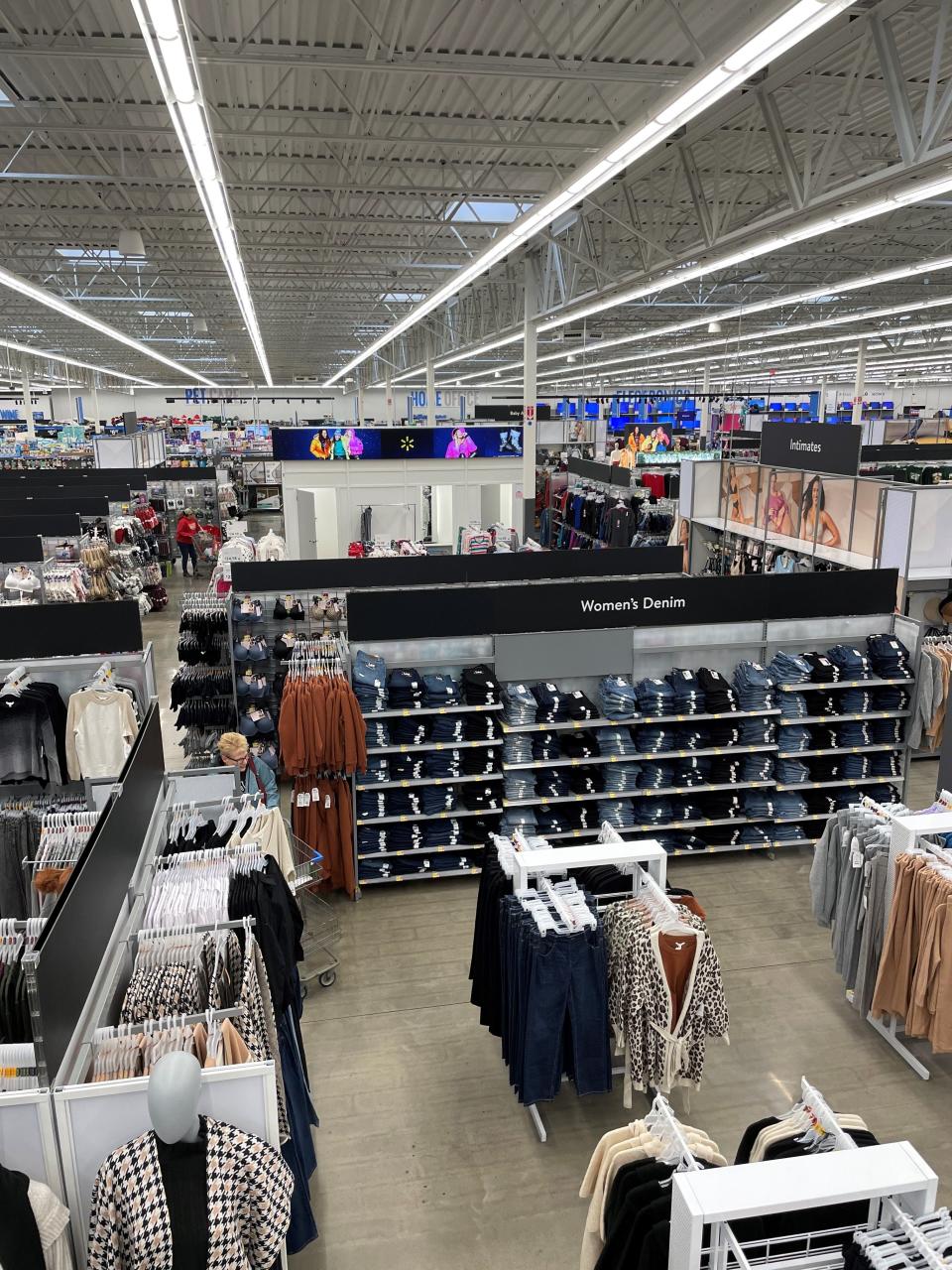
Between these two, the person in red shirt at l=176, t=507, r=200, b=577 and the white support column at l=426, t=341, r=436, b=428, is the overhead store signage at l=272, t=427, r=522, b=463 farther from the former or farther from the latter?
the white support column at l=426, t=341, r=436, b=428

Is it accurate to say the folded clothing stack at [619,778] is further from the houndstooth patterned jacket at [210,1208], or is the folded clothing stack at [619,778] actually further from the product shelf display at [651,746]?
the houndstooth patterned jacket at [210,1208]

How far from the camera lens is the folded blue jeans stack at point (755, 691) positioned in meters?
7.58

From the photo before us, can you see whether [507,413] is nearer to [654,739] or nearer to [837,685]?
[837,685]

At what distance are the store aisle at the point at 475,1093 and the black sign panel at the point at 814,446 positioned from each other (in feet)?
21.9

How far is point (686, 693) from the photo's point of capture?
7.45 m

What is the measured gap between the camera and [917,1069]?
525 centimetres

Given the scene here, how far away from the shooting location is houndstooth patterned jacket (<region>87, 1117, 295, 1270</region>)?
2.77 m

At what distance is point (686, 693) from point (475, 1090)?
355 cm

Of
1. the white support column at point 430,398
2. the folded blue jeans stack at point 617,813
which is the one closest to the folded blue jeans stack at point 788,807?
the folded blue jeans stack at point 617,813

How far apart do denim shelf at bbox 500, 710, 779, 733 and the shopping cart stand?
1824 mm

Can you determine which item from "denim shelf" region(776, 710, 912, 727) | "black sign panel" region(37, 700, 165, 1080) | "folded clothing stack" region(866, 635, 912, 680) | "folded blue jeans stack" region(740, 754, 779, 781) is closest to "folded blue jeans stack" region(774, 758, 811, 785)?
"folded blue jeans stack" region(740, 754, 779, 781)

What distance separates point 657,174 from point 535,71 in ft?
19.3

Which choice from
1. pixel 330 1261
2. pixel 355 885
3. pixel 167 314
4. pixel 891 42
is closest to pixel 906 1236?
pixel 330 1261

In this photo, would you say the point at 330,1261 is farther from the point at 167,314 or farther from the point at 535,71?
the point at 167,314
